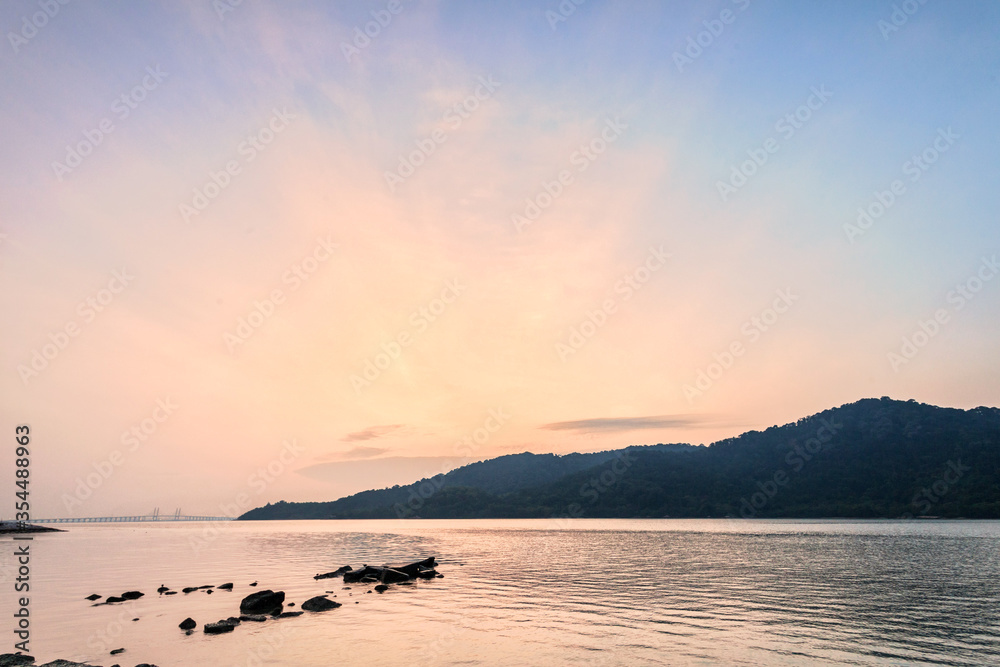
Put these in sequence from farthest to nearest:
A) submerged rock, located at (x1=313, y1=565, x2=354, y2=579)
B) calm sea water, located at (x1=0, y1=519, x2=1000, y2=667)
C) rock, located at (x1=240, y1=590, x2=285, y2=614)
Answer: submerged rock, located at (x1=313, y1=565, x2=354, y2=579)
rock, located at (x1=240, y1=590, x2=285, y2=614)
calm sea water, located at (x1=0, y1=519, x2=1000, y2=667)

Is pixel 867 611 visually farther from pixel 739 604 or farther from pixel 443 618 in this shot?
pixel 443 618

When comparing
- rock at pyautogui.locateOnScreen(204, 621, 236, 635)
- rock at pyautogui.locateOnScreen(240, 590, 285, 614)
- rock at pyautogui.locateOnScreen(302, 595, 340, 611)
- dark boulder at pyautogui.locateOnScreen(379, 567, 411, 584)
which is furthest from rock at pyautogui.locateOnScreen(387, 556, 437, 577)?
rock at pyautogui.locateOnScreen(204, 621, 236, 635)

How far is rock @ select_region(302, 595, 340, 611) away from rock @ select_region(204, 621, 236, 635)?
7478 millimetres

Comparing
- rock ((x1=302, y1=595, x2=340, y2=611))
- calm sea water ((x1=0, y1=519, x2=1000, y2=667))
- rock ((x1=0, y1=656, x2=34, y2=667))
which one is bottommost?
calm sea water ((x1=0, y1=519, x2=1000, y2=667))

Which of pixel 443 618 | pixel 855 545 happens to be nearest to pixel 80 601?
pixel 443 618

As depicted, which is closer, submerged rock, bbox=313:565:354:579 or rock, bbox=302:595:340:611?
rock, bbox=302:595:340:611

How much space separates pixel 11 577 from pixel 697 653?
83.5 metres

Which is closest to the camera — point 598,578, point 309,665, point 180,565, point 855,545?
point 309,665

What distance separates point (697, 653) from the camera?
2908 centimetres

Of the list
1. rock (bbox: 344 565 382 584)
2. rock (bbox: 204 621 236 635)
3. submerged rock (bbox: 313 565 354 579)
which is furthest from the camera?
submerged rock (bbox: 313 565 354 579)

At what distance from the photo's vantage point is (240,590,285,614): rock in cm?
4309

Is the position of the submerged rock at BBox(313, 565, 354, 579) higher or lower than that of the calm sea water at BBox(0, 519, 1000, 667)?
higher

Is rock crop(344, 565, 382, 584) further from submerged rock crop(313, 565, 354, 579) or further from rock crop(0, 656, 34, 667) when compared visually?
rock crop(0, 656, 34, 667)

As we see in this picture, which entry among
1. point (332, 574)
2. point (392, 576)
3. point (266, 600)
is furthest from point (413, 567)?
point (266, 600)
